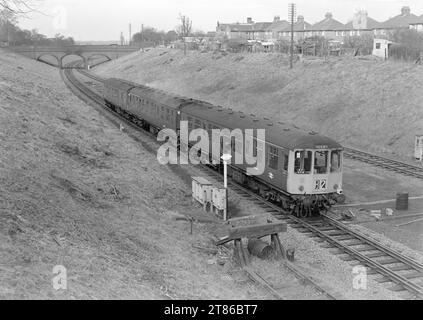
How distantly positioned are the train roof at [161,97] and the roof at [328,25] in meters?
68.4

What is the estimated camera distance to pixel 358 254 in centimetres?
1420

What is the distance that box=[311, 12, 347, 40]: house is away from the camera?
95.1m

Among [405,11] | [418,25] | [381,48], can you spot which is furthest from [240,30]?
[381,48]

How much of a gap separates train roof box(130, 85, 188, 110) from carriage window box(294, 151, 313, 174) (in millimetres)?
11936

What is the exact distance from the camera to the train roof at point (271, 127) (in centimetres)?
1727

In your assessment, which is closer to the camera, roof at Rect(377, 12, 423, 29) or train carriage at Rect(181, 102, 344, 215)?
train carriage at Rect(181, 102, 344, 215)

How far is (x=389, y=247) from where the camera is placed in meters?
15.1

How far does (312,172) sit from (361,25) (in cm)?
8315

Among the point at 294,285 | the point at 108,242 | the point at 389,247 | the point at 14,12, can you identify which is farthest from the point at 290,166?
the point at 14,12

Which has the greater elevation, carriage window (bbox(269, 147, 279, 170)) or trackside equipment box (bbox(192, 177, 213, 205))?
carriage window (bbox(269, 147, 279, 170))

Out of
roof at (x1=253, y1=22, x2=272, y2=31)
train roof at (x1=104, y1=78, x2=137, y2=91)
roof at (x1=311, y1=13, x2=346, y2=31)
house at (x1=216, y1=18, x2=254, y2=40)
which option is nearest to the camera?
train roof at (x1=104, y1=78, x2=137, y2=91)

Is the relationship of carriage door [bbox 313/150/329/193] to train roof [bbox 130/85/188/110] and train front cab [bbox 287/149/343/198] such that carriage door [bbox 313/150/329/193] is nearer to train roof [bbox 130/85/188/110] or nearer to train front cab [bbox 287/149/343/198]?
train front cab [bbox 287/149/343/198]

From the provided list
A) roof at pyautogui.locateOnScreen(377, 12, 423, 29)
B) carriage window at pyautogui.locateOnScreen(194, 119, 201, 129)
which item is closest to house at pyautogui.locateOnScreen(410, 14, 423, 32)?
roof at pyautogui.locateOnScreen(377, 12, 423, 29)

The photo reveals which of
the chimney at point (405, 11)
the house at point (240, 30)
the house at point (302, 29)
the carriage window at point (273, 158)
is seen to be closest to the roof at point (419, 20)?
the chimney at point (405, 11)
